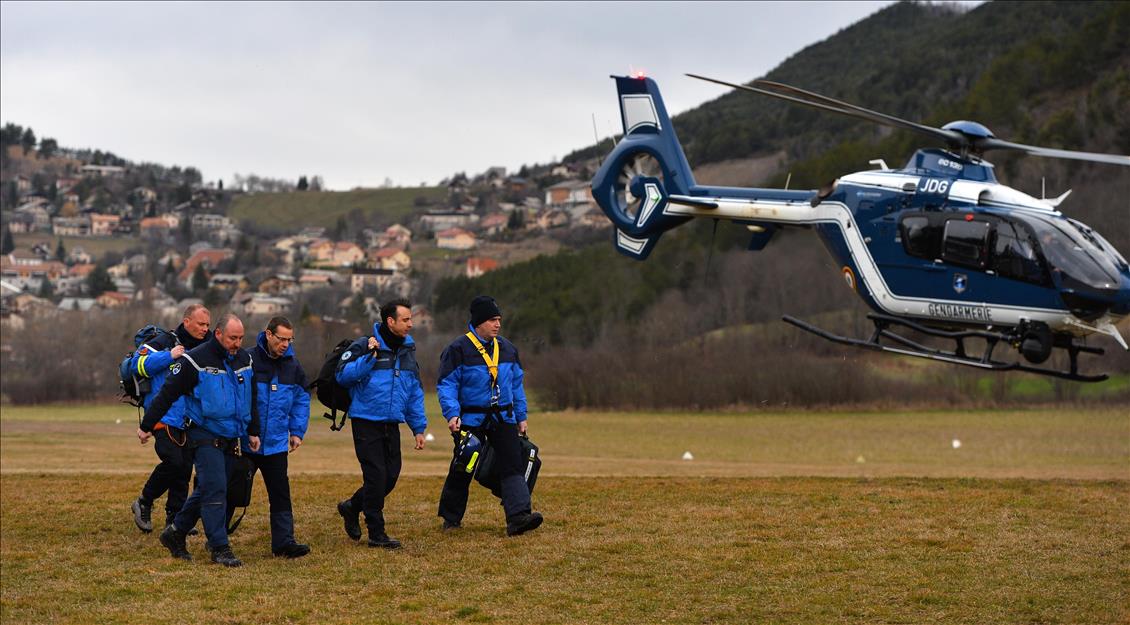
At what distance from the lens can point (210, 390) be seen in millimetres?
12055

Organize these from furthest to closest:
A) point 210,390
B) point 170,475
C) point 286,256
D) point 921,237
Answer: point 286,256 → point 921,237 → point 170,475 → point 210,390

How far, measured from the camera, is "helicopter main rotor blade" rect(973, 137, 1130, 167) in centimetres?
1184

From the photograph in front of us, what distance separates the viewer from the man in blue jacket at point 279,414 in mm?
12320

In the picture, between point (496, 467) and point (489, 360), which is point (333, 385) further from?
point (496, 467)

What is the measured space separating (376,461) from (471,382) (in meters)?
1.21

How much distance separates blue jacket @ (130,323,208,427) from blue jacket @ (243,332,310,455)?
2.43 ft

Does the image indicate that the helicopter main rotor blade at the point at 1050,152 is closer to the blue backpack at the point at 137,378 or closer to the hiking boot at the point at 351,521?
the hiking boot at the point at 351,521

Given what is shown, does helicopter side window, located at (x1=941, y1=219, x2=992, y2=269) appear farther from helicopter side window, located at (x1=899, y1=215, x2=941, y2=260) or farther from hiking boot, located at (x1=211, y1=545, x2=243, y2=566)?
hiking boot, located at (x1=211, y1=545, x2=243, y2=566)

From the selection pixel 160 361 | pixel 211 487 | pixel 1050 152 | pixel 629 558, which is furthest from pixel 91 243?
pixel 1050 152

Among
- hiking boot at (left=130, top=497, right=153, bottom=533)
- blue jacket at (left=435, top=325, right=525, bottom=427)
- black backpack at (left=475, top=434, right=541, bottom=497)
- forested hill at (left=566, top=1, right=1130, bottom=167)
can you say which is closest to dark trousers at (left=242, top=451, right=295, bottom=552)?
blue jacket at (left=435, top=325, right=525, bottom=427)

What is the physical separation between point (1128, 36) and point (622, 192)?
172ft

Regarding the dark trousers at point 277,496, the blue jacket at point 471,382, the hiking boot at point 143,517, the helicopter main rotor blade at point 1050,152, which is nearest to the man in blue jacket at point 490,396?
the blue jacket at point 471,382

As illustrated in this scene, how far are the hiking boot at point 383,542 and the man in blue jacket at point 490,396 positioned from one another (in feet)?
3.20

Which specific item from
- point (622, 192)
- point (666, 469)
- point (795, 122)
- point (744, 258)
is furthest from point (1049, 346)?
point (795, 122)
